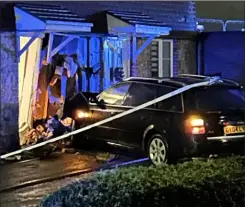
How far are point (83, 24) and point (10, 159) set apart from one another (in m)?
2.06

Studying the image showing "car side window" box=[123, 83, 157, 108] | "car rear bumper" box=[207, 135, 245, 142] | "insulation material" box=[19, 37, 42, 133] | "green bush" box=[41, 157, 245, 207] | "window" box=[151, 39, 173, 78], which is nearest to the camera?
"green bush" box=[41, 157, 245, 207]

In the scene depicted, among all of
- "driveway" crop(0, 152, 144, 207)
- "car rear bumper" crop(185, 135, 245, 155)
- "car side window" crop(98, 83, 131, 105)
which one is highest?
"car side window" crop(98, 83, 131, 105)

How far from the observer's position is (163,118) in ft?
20.7

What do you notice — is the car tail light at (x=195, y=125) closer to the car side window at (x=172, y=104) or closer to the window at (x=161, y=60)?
the car side window at (x=172, y=104)

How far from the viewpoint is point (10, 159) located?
6.39 meters

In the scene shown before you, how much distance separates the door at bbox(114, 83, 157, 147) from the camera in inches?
242

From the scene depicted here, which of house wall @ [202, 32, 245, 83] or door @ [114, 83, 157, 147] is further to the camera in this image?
door @ [114, 83, 157, 147]

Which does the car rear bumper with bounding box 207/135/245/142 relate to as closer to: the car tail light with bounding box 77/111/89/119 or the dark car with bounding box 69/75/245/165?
the dark car with bounding box 69/75/245/165

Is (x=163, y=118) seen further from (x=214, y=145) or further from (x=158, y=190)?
(x=158, y=190)

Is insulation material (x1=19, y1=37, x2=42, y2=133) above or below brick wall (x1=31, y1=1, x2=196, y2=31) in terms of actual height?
below

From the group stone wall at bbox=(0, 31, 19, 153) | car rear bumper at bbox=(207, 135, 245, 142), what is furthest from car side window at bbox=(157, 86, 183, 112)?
stone wall at bbox=(0, 31, 19, 153)

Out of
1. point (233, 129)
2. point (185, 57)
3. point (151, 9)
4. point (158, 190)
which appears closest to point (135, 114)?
point (185, 57)

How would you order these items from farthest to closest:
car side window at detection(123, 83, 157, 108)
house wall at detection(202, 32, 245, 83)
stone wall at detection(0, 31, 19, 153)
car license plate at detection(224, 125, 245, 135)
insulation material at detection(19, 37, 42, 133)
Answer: stone wall at detection(0, 31, 19, 153), insulation material at detection(19, 37, 42, 133), car side window at detection(123, 83, 157, 108), car license plate at detection(224, 125, 245, 135), house wall at detection(202, 32, 245, 83)

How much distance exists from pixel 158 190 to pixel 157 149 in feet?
11.0
